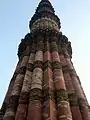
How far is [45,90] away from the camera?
1007 centimetres

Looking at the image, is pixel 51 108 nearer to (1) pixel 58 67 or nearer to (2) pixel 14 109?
(2) pixel 14 109

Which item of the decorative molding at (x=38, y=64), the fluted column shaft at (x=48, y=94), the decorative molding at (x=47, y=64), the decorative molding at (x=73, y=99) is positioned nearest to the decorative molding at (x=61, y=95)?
the fluted column shaft at (x=48, y=94)

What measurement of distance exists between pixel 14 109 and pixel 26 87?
3.74ft

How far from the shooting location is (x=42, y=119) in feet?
27.9

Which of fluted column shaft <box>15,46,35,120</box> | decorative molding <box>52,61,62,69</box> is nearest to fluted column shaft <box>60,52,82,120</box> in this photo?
decorative molding <box>52,61,62,69</box>

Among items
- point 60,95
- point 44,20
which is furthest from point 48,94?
point 44,20

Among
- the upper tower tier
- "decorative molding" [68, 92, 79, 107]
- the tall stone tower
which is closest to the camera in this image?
the tall stone tower

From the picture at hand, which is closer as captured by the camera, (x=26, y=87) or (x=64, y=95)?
(x=64, y=95)

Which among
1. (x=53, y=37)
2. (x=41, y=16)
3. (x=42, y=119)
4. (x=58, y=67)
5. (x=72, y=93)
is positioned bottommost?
(x=42, y=119)

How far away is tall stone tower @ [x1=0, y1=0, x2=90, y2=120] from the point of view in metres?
9.03

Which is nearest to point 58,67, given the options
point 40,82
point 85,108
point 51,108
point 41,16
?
point 40,82

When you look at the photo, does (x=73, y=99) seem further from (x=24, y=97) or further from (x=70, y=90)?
(x=24, y=97)

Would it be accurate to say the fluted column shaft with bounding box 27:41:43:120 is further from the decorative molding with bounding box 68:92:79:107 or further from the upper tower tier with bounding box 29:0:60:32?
the upper tower tier with bounding box 29:0:60:32

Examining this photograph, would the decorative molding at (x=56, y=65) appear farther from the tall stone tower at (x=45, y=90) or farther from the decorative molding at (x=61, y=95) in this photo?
the decorative molding at (x=61, y=95)
